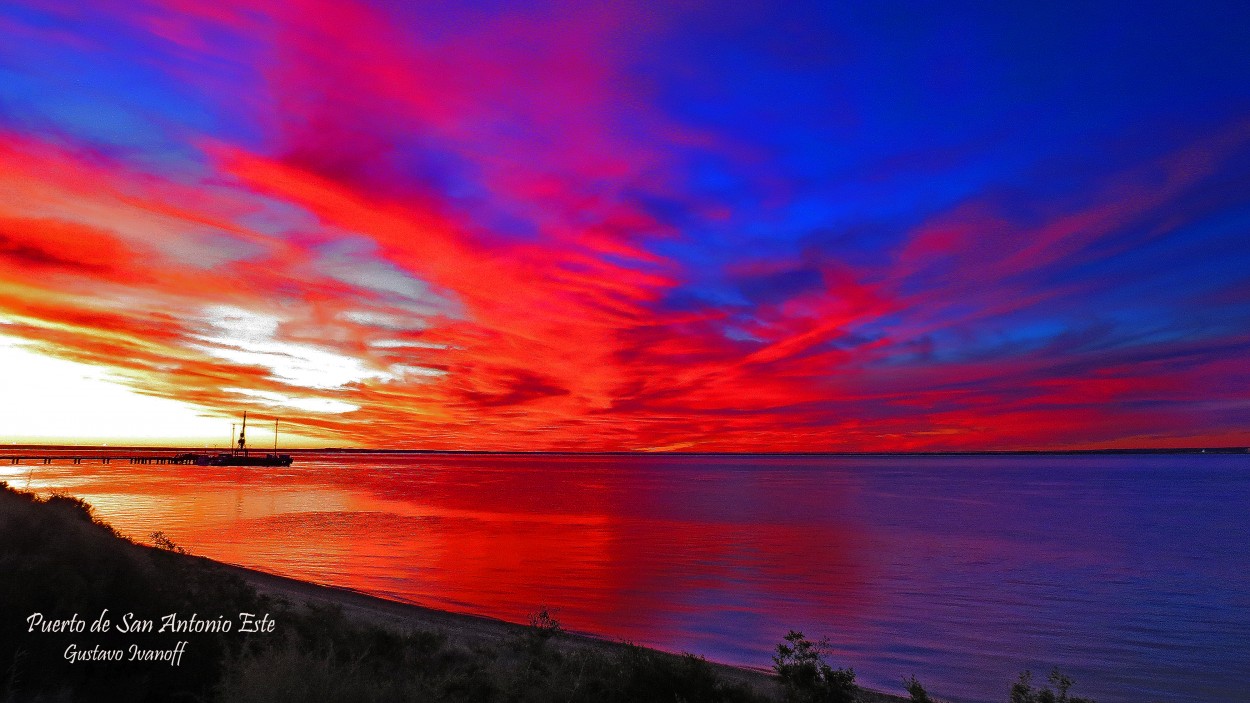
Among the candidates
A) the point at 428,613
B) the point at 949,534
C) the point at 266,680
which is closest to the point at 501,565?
the point at 428,613

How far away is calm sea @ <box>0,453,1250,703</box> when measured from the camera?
61.2ft

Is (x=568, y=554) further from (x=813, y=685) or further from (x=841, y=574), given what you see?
(x=813, y=685)

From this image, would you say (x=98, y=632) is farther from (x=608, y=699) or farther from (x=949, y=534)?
(x=949, y=534)

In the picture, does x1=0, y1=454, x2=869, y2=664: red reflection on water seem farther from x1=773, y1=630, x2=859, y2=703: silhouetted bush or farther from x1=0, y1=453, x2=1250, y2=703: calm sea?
x1=773, y1=630, x2=859, y2=703: silhouetted bush

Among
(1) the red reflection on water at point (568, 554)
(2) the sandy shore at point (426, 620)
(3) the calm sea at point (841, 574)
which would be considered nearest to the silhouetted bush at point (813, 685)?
(2) the sandy shore at point (426, 620)

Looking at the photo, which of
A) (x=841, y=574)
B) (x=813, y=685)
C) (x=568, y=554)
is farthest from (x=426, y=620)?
(x=841, y=574)

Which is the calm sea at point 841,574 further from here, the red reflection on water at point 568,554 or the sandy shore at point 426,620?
the sandy shore at point 426,620

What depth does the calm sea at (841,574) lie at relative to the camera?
61.2ft

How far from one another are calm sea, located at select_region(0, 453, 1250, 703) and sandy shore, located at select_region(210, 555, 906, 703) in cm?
166

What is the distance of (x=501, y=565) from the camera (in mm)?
31969

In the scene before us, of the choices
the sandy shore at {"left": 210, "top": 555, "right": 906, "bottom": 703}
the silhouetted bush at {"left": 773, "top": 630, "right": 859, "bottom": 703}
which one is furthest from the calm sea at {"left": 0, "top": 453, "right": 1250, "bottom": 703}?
the silhouetted bush at {"left": 773, "top": 630, "right": 859, "bottom": 703}

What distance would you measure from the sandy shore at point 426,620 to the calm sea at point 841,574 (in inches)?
65.5

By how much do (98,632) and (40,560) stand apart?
4.79ft

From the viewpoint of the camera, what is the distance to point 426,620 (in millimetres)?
19688
